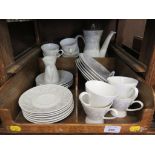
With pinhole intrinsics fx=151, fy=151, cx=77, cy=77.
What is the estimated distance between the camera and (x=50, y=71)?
536 millimetres

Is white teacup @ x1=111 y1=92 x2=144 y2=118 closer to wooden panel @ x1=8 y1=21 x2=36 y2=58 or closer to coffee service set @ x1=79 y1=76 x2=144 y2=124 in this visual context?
coffee service set @ x1=79 y1=76 x2=144 y2=124

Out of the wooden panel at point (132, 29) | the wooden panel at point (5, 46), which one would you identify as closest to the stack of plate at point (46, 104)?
the wooden panel at point (5, 46)

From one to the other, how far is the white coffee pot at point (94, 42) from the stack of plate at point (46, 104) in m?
0.24

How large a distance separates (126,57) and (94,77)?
0.15m

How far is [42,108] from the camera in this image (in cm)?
41

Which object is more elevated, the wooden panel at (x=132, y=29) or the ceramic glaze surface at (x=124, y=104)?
the wooden panel at (x=132, y=29)

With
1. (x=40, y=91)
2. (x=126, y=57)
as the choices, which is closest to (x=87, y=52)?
(x=126, y=57)

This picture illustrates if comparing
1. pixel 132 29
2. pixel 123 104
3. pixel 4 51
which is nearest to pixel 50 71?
pixel 4 51

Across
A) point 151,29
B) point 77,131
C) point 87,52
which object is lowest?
point 77,131

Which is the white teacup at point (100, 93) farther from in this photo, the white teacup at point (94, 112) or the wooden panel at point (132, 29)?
the wooden panel at point (132, 29)

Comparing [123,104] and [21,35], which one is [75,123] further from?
[21,35]

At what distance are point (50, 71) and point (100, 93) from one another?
0.21 meters

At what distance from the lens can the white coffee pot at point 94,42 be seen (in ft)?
1.96
